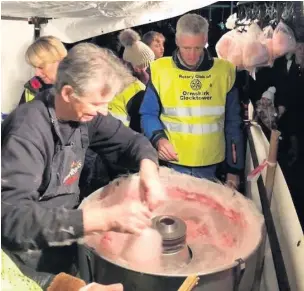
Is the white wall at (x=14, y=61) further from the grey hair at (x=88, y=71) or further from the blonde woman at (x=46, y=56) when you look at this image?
the grey hair at (x=88, y=71)

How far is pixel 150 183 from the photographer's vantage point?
1.08 metres

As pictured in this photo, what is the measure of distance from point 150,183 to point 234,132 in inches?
28.2

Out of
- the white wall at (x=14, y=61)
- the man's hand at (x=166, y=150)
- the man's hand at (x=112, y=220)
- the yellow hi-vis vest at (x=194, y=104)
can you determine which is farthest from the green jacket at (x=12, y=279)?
the white wall at (x=14, y=61)

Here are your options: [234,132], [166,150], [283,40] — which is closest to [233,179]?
[234,132]

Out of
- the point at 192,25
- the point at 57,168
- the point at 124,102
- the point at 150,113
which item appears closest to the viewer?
the point at 57,168

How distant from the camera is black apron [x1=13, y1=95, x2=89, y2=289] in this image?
94 centimetres

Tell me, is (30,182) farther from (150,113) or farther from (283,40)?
(283,40)

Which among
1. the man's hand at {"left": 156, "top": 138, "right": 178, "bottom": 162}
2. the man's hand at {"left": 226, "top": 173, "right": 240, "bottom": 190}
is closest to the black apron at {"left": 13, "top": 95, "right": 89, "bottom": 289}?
the man's hand at {"left": 156, "top": 138, "right": 178, "bottom": 162}

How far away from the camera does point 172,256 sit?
3.38 ft

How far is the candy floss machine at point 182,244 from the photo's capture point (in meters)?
0.92

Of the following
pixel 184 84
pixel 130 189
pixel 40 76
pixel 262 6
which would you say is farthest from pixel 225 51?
pixel 130 189

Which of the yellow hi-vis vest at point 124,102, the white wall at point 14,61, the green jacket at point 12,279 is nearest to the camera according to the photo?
the green jacket at point 12,279

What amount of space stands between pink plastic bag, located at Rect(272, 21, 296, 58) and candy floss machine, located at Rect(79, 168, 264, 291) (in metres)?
0.91

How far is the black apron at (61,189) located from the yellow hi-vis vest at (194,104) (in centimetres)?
66
